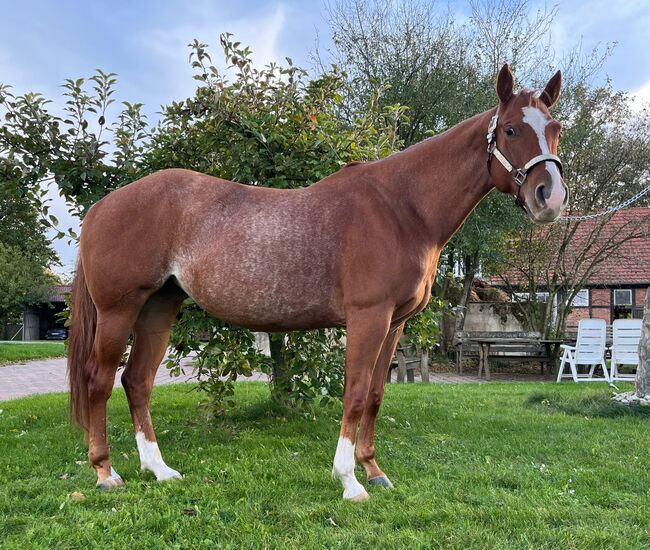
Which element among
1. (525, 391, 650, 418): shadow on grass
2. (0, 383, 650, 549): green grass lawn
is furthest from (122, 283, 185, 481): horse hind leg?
(525, 391, 650, 418): shadow on grass

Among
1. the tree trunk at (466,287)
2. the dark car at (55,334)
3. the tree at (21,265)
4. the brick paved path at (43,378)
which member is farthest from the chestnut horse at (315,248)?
the dark car at (55,334)

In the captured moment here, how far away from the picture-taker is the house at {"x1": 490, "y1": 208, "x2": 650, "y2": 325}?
16.3 m

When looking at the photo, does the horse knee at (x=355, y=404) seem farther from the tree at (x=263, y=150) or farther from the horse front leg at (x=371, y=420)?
the tree at (x=263, y=150)

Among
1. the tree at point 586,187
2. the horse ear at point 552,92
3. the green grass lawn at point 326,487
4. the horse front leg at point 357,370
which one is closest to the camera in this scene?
the green grass lawn at point 326,487

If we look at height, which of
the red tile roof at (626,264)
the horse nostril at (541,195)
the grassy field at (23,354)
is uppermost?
the red tile roof at (626,264)

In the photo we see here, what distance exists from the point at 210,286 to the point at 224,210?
1.69 ft

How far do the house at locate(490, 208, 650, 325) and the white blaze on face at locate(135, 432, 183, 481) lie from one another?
601 inches

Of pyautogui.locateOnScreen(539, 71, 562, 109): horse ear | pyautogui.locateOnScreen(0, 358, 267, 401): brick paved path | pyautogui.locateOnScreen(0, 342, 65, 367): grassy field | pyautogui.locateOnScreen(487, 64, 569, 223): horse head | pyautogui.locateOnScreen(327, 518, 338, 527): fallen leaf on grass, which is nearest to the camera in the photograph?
pyautogui.locateOnScreen(327, 518, 338, 527): fallen leaf on grass

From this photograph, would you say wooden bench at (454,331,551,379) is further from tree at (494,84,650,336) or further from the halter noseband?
the halter noseband

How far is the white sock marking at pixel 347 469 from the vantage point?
3.05 metres

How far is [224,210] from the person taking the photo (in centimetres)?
346

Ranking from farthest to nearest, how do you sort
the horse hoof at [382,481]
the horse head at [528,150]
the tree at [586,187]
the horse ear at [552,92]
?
the tree at [586,187] → the horse hoof at [382,481] → the horse ear at [552,92] → the horse head at [528,150]

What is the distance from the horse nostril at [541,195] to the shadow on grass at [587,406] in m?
4.29

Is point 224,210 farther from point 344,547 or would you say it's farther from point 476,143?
point 344,547
